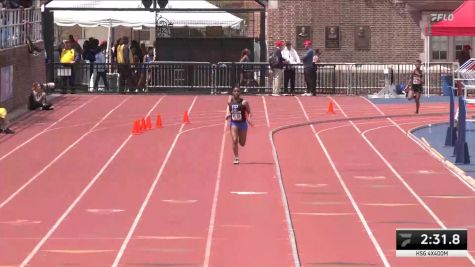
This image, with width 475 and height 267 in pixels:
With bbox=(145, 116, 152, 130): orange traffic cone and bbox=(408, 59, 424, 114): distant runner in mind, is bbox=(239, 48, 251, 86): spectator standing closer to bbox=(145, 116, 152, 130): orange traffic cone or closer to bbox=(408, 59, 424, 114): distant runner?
bbox=(408, 59, 424, 114): distant runner

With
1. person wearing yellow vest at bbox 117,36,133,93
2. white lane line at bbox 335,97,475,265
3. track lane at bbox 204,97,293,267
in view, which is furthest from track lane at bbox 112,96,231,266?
person wearing yellow vest at bbox 117,36,133,93

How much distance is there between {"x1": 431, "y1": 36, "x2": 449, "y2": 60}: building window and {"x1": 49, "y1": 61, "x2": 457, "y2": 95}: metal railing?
19.2 feet

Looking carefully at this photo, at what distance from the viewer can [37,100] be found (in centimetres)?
3562

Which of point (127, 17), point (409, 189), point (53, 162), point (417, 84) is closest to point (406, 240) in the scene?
point (409, 189)

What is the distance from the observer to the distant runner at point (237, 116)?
25.1 meters

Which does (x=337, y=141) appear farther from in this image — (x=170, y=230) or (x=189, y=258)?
(x=189, y=258)

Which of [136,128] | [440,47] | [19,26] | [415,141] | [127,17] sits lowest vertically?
[415,141]

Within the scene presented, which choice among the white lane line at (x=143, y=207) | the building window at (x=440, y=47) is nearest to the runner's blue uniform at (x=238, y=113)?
the white lane line at (x=143, y=207)

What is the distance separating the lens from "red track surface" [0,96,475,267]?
16.2 metres

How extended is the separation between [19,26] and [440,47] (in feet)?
60.9

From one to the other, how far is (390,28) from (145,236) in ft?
109

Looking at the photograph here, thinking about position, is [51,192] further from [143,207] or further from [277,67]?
[277,67]

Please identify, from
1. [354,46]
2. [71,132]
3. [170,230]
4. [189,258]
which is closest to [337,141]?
[71,132]

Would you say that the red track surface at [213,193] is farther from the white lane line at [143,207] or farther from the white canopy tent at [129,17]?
the white canopy tent at [129,17]
